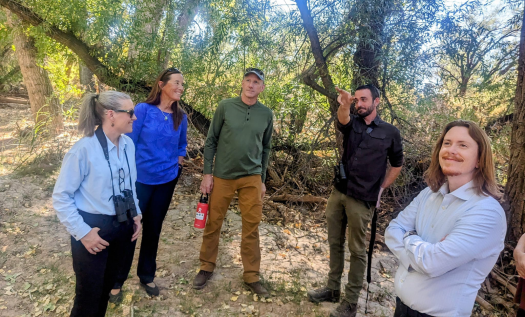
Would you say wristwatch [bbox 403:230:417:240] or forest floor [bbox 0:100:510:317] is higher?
wristwatch [bbox 403:230:417:240]

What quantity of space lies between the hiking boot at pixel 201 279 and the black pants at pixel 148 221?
463 mm

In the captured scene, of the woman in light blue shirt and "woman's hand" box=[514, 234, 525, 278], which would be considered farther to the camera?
the woman in light blue shirt

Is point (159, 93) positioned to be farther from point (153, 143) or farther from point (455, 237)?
point (455, 237)

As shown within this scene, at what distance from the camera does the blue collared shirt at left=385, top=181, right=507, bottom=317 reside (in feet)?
4.74

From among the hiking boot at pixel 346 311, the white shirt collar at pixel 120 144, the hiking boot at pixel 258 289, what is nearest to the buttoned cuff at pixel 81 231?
the white shirt collar at pixel 120 144

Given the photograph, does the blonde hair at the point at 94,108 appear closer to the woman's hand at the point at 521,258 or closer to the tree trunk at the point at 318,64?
the woman's hand at the point at 521,258

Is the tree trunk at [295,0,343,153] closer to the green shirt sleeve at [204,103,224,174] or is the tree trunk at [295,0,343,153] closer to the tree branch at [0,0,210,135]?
the green shirt sleeve at [204,103,224,174]

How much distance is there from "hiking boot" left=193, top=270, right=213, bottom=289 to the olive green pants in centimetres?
136

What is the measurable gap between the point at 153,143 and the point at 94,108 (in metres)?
0.83

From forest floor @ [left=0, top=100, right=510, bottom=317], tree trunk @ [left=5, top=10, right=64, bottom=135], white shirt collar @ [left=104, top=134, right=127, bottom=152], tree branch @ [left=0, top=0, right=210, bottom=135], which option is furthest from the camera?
tree trunk @ [left=5, top=10, right=64, bottom=135]

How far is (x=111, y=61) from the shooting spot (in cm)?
544

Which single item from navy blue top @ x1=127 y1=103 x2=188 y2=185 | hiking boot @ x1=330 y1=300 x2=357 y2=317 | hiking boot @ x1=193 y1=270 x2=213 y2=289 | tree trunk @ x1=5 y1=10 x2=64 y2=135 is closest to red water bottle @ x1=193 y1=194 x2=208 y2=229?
navy blue top @ x1=127 y1=103 x2=188 y2=185

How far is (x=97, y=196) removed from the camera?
6.55 ft

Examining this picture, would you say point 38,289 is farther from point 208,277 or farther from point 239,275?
point 239,275
